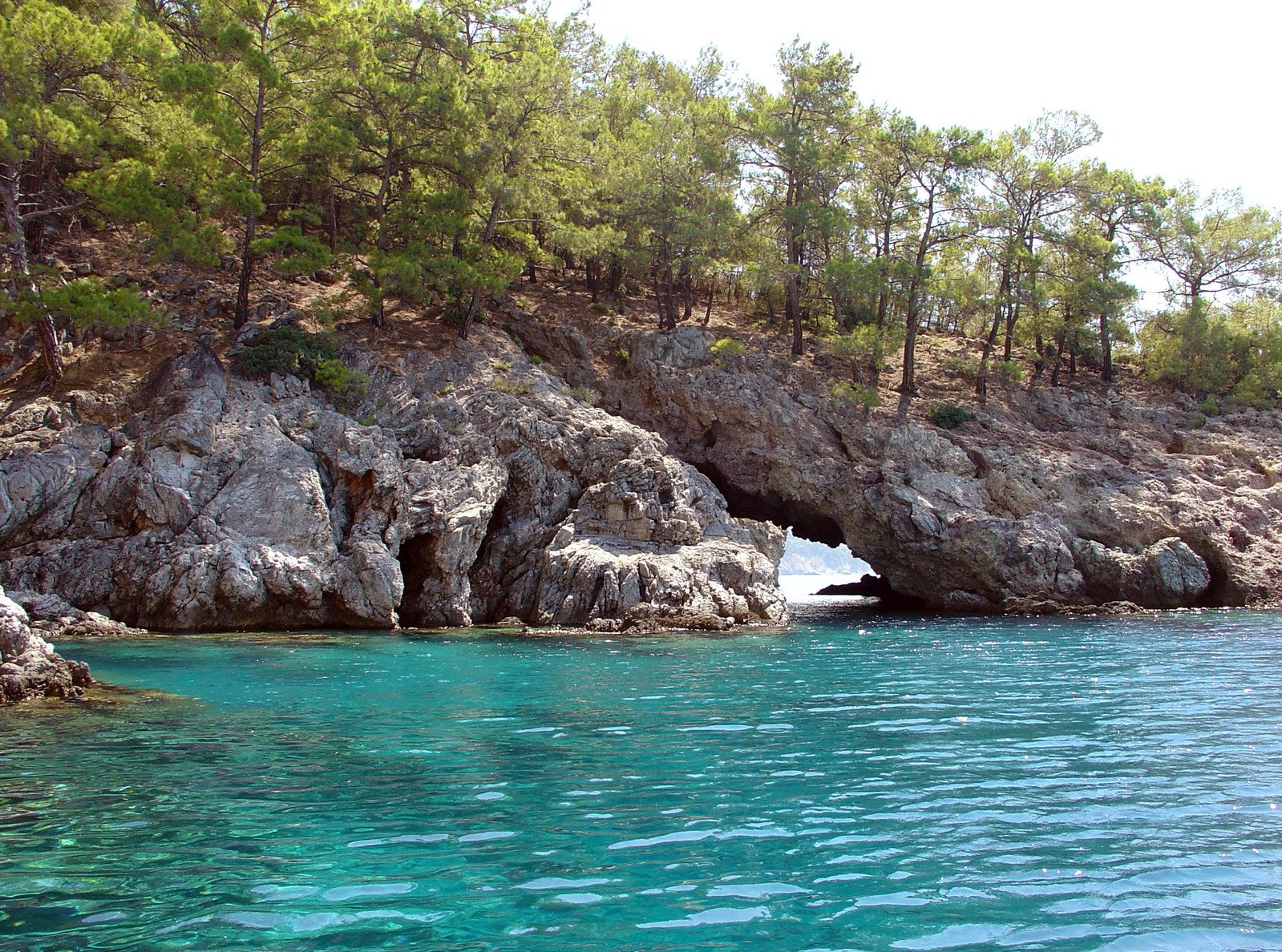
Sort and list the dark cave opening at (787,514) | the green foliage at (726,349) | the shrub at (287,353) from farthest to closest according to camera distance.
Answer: the green foliage at (726,349) < the dark cave opening at (787,514) < the shrub at (287,353)

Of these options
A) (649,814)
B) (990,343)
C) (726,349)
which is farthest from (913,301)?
(649,814)

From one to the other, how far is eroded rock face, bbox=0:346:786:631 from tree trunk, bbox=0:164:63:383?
8.62ft

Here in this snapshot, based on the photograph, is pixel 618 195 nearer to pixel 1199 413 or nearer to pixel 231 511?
pixel 231 511

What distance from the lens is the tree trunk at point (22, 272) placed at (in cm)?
2589

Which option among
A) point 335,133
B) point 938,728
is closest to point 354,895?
point 938,728

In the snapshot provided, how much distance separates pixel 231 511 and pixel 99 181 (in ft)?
37.8

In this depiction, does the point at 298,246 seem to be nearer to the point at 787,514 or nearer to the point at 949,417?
the point at 787,514

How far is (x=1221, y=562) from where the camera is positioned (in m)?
31.8

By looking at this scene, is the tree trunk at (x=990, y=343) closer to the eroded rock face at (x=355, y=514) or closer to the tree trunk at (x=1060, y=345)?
the tree trunk at (x=1060, y=345)

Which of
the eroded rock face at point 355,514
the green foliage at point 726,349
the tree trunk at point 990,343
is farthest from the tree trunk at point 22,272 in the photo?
the tree trunk at point 990,343

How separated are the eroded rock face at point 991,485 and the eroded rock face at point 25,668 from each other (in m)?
25.8

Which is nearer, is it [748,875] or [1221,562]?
[748,875]

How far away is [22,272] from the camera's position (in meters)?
26.0

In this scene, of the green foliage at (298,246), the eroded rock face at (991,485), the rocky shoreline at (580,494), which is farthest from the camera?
the eroded rock face at (991,485)
